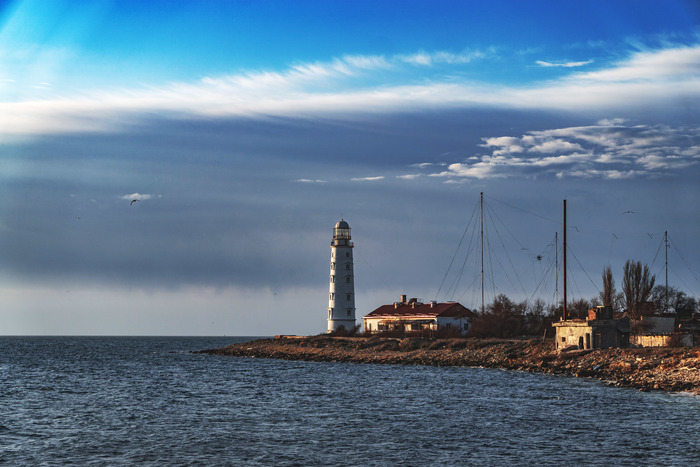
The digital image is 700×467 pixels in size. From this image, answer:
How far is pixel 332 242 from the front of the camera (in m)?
99.8

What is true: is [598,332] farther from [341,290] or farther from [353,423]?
[341,290]

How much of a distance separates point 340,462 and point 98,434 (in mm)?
11369

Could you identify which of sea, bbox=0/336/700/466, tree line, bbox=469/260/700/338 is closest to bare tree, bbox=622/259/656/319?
tree line, bbox=469/260/700/338

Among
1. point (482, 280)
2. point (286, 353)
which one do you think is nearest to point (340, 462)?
point (482, 280)

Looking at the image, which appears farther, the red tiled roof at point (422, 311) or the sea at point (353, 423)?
the red tiled roof at point (422, 311)

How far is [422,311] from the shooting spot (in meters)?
97.6

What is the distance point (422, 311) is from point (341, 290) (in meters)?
10.9

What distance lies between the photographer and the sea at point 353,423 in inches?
966

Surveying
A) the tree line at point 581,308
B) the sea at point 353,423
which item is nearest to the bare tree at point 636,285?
the tree line at point 581,308

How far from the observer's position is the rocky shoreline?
147ft

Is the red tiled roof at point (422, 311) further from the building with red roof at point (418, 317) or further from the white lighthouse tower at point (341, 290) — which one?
the white lighthouse tower at point (341, 290)

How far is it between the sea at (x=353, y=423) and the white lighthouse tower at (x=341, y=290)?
1724 inches

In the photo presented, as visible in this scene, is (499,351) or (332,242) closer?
(499,351)

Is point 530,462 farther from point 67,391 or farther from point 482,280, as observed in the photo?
point 482,280
